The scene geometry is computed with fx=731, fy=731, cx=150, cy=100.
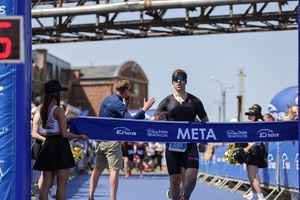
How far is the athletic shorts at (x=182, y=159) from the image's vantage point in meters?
9.77

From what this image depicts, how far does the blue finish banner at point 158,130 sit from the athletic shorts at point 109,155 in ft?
3.81

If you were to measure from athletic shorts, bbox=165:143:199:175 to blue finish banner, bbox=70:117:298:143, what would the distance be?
0.19 meters

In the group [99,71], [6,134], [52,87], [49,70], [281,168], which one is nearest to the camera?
[6,134]

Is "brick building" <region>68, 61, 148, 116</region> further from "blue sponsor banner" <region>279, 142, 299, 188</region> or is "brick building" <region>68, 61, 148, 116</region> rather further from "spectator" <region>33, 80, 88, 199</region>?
"spectator" <region>33, 80, 88, 199</region>

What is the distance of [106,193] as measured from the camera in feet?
52.1

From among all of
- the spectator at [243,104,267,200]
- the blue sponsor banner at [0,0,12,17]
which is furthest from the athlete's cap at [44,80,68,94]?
the spectator at [243,104,267,200]

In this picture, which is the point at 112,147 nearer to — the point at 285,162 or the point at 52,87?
the point at 52,87

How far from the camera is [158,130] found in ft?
32.2

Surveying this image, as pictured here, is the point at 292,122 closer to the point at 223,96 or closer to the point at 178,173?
the point at 178,173

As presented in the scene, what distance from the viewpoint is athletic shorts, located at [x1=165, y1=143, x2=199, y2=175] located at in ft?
32.0

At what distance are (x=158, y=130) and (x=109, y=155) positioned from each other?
4.62 feet

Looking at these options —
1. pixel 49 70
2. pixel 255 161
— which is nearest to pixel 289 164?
pixel 255 161

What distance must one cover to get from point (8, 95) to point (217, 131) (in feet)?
9.82

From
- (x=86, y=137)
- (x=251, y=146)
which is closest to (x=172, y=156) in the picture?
(x=86, y=137)
